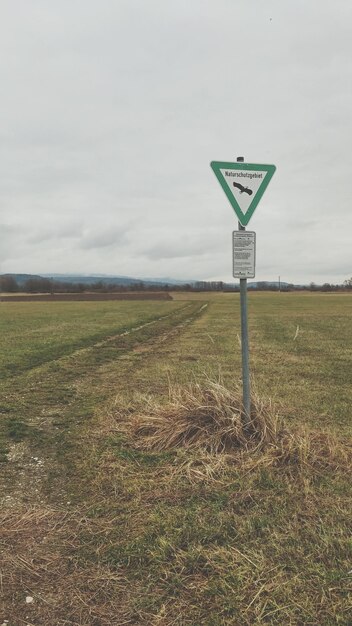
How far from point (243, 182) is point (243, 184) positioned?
22mm

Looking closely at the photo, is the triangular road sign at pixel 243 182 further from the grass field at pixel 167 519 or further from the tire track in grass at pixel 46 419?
the tire track in grass at pixel 46 419

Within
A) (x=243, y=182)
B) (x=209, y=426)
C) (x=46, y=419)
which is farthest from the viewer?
(x=46, y=419)

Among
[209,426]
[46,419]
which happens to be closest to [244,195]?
[209,426]

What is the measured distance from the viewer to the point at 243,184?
532 cm

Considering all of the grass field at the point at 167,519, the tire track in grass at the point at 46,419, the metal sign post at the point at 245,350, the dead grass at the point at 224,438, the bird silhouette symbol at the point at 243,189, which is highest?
the bird silhouette symbol at the point at 243,189

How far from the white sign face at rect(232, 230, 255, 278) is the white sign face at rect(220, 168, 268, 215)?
28cm

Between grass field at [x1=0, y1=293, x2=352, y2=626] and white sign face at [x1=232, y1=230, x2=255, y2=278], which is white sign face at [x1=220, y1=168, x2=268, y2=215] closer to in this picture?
white sign face at [x1=232, y1=230, x2=255, y2=278]

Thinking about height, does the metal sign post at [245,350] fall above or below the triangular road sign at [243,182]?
below

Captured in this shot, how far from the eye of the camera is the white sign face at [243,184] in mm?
5262

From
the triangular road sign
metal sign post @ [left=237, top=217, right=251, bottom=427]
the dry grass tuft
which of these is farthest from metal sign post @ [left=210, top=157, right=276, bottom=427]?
the dry grass tuft

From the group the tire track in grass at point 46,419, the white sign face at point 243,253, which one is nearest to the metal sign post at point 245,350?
the white sign face at point 243,253

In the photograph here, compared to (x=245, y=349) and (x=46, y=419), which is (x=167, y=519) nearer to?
(x=245, y=349)

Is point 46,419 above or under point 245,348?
under

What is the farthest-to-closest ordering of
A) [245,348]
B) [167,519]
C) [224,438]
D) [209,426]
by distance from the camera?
[209,426]
[224,438]
[245,348]
[167,519]
